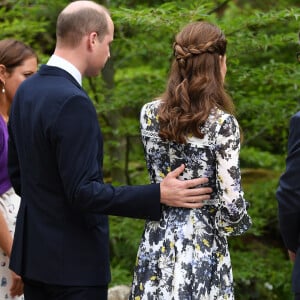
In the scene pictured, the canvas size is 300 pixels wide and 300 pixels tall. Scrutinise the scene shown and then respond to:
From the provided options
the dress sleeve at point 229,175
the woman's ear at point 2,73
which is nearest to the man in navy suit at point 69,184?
the dress sleeve at point 229,175

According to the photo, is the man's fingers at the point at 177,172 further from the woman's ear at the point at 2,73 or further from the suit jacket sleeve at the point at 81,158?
the woman's ear at the point at 2,73

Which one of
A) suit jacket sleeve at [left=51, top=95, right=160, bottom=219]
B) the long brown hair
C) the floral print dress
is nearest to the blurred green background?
the long brown hair

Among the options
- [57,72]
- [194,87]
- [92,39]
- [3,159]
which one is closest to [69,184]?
[57,72]

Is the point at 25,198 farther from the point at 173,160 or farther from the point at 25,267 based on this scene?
the point at 173,160

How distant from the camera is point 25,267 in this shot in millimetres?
3182

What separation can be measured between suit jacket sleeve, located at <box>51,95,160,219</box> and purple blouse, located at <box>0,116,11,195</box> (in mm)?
789

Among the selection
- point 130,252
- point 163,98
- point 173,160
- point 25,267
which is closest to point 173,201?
point 173,160

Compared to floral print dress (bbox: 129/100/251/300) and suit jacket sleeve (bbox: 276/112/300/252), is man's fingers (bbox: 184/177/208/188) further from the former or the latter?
suit jacket sleeve (bbox: 276/112/300/252)

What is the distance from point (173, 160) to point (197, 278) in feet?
1.74

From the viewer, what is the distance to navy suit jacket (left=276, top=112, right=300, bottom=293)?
10.1 ft

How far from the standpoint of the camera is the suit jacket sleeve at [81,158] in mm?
2936

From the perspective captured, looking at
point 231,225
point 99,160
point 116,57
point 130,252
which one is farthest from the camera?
point 116,57

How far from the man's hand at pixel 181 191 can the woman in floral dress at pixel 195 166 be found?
6 centimetres

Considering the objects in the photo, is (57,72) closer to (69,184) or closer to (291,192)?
(69,184)
